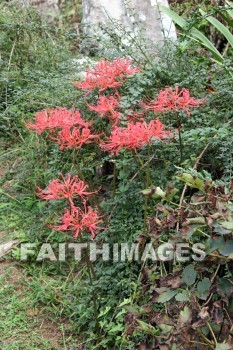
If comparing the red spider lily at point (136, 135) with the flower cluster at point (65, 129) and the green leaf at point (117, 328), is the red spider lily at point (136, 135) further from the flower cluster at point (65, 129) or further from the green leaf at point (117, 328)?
the green leaf at point (117, 328)

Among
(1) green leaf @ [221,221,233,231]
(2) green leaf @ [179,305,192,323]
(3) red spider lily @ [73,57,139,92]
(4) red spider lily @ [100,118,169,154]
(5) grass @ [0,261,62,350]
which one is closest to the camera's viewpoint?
(1) green leaf @ [221,221,233,231]

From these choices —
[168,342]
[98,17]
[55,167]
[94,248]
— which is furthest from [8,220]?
[98,17]

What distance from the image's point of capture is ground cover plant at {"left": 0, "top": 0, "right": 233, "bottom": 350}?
6.91 feet

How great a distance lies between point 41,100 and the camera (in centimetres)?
429

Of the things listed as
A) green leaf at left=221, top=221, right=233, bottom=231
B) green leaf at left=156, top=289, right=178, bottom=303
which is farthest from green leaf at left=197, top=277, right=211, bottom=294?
green leaf at left=221, top=221, right=233, bottom=231

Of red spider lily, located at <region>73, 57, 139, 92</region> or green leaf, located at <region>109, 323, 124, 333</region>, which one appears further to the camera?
red spider lily, located at <region>73, 57, 139, 92</region>

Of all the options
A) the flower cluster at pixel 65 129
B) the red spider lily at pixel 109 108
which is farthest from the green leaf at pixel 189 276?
the red spider lily at pixel 109 108

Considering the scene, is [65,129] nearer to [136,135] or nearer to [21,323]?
[136,135]

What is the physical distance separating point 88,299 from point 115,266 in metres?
0.21

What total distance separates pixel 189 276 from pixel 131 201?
116 centimetres

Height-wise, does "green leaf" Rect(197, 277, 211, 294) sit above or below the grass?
above

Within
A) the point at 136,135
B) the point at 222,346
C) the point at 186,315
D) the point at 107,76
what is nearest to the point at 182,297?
the point at 186,315

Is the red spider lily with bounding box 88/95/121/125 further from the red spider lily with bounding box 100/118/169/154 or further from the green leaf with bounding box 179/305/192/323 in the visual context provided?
the green leaf with bounding box 179/305/192/323

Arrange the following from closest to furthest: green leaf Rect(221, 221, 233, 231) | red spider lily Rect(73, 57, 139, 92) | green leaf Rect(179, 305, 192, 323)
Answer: green leaf Rect(221, 221, 233, 231), green leaf Rect(179, 305, 192, 323), red spider lily Rect(73, 57, 139, 92)
